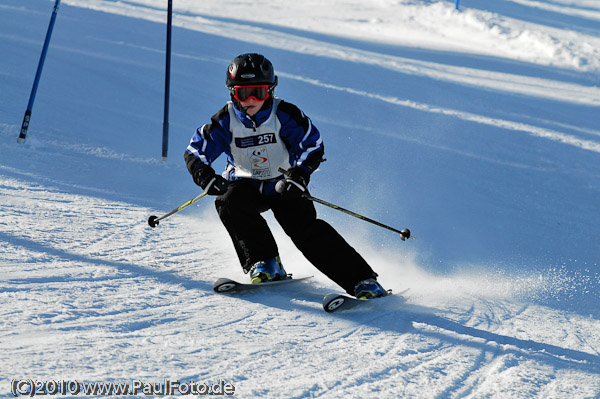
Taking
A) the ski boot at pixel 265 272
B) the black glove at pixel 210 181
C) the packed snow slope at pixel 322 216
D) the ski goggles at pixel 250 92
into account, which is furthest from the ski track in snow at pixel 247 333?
the ski goggles at pixel 250 92

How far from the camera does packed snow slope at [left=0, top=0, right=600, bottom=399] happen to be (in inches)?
114

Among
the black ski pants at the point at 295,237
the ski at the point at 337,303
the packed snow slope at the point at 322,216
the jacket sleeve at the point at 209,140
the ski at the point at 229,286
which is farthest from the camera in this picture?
the jacket sleeve at the point at 209,140

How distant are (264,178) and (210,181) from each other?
1.39 ft

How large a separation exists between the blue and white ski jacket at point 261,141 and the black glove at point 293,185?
3.2 inches

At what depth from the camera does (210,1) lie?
1827cm

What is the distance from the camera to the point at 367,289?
379 centimetres

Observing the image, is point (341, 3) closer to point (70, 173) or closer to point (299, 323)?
point (70, 173)

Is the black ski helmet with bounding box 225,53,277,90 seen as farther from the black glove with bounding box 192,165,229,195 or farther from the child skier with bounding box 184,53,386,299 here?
the black glove with bounding box 192,165,229,195

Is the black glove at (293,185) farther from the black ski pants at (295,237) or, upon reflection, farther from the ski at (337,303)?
the ski at (337,303)

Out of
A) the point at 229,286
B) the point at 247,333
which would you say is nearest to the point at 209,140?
the point at 229,286

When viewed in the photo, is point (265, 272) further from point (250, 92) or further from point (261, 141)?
point (250, 92)

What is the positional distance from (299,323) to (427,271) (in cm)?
179

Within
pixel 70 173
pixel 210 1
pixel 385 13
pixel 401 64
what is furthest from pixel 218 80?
pixel 385 13

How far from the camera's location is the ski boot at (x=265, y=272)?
3875mm
